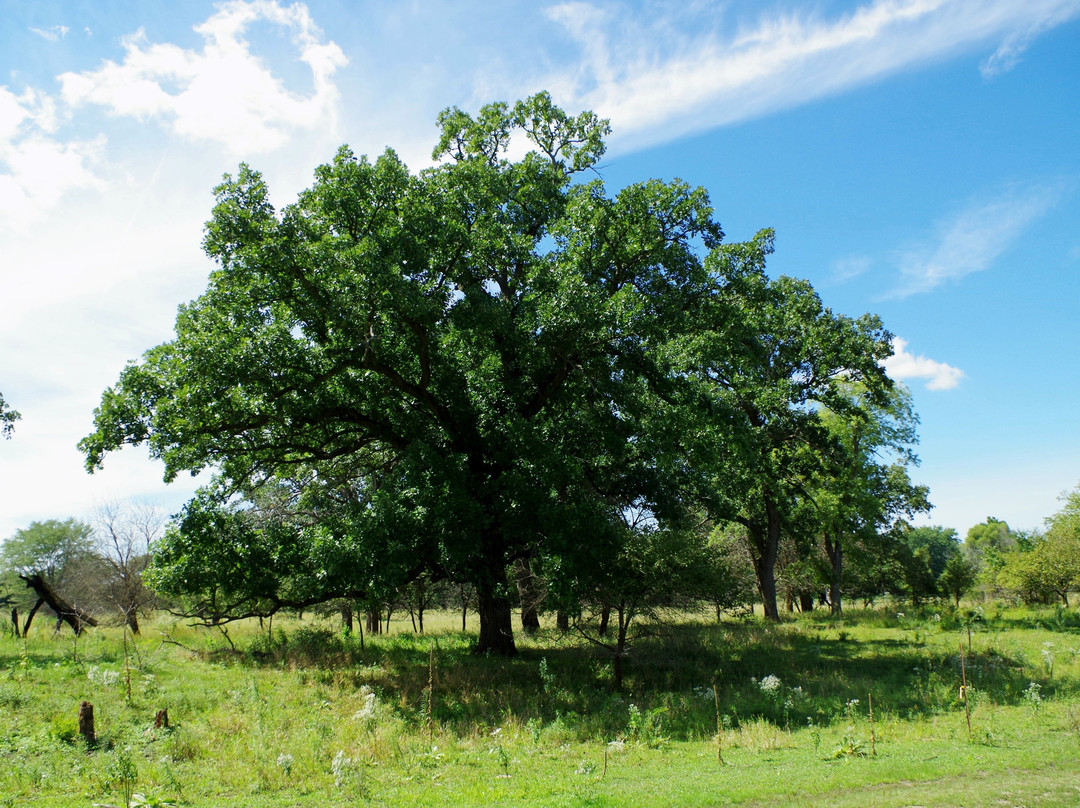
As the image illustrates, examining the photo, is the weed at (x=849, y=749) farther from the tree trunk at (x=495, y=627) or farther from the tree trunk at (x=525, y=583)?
the tree trunk at (x=495, y=627)

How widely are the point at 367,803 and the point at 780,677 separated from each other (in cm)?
1203

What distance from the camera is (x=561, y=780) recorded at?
896cm

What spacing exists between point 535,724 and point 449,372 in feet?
30.7

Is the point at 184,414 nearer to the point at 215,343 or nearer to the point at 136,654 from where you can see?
the point at 215,343

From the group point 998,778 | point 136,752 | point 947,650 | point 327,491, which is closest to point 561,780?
point 998,778

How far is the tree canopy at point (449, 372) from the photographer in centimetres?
1397

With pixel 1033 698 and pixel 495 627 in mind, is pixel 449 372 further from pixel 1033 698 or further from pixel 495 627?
pixel 1033 698

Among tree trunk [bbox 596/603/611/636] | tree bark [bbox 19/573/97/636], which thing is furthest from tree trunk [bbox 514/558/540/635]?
tree bark [bbox 19/573/97/636]

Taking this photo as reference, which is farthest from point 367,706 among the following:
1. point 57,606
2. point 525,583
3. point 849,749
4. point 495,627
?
point 57,606

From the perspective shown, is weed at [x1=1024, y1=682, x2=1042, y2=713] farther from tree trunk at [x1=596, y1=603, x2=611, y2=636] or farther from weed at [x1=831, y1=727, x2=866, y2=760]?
tree trunk at [x1=596, y1=603, x2=611, y2=636]

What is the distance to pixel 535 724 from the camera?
11.7 m

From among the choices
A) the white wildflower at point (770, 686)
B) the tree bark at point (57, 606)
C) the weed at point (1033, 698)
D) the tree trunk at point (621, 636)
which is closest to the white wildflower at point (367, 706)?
the tree trunk at point (621, 636)

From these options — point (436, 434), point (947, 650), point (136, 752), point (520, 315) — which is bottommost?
point (947, 650)

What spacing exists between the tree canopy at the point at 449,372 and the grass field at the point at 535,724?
2.48m
